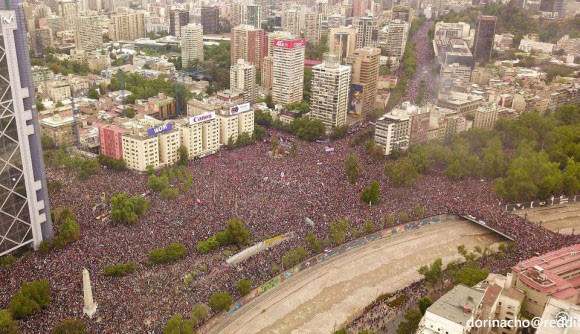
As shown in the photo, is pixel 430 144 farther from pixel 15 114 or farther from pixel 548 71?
pixel 548 71

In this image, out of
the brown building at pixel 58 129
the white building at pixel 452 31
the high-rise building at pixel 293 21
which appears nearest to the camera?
the brown building at pixel 58 129

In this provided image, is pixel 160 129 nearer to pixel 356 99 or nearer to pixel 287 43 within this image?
pixel 287 43

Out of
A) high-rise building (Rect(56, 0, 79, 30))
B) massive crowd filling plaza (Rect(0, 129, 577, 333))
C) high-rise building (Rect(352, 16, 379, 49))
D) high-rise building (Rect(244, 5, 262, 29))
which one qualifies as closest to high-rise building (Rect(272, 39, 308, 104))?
massive crowd filling plaza (Rect(0, 129, 577, 333))

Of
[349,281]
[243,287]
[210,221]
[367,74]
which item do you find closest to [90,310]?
[243,287]

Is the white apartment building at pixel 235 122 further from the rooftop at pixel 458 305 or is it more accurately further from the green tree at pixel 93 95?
the rooftop at pixel 458 305

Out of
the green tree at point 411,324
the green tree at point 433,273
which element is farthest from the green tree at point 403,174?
the green tree at point 411,324
